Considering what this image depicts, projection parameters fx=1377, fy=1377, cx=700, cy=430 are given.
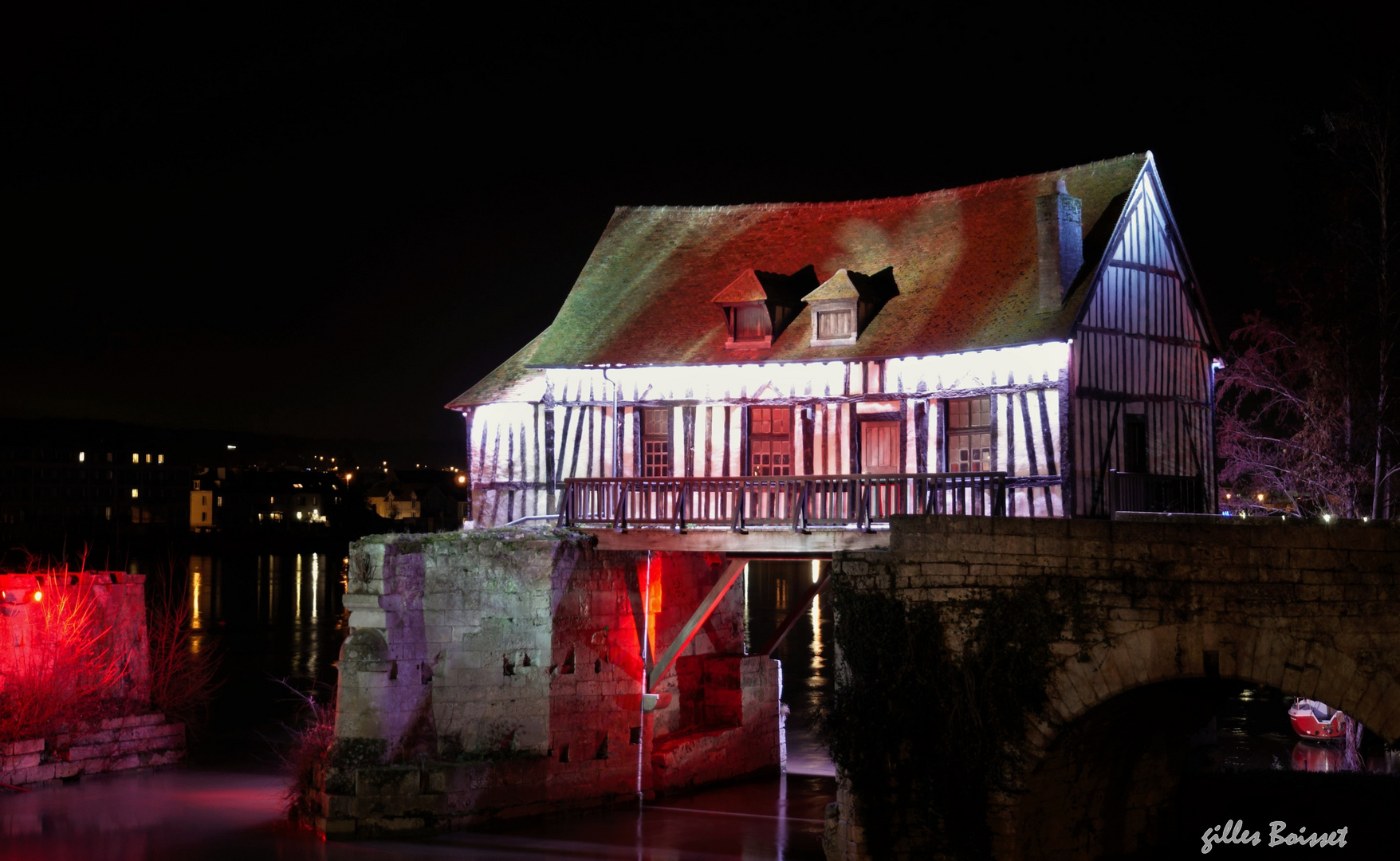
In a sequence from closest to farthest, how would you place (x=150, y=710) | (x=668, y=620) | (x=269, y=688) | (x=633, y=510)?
1. (x=633, y=510)
2. (x=668, y=620)
3. (x=150, y=710)
4. (x=269, y=688)

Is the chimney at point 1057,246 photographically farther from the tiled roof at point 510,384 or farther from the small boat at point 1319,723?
the small boat at point 1319,723

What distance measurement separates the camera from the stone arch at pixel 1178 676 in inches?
450

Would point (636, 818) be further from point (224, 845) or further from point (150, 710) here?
point (150, 710)

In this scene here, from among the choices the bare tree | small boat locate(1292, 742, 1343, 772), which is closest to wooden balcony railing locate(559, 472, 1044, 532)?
the bare tree

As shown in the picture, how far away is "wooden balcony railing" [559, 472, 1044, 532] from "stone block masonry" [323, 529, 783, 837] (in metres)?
0.78

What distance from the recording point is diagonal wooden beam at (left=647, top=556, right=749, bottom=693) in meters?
18.7

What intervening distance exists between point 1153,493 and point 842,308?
16.9ft

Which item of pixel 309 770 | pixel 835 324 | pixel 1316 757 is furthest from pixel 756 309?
pixel 1316 757

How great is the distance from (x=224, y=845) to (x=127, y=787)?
15.6ft

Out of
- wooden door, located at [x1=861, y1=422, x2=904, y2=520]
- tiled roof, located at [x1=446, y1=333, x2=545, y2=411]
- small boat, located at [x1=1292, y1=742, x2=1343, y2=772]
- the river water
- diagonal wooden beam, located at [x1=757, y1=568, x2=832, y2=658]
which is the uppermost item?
tiled roof, located at [x1=446, y1=333, x2=545, y2=411]

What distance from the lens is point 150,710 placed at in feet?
80.0

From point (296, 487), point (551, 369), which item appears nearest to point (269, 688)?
point (551, 369)

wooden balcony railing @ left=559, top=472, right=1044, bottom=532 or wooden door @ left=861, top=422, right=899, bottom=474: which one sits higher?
wooden door @ left=861, top=422, right=899, bottom=474
